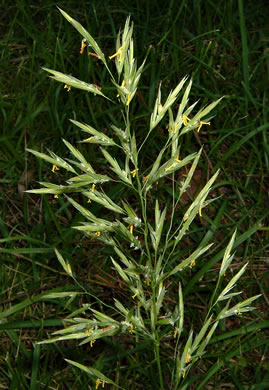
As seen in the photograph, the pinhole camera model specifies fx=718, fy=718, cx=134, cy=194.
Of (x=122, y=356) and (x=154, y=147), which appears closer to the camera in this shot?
(x=122, y=356)

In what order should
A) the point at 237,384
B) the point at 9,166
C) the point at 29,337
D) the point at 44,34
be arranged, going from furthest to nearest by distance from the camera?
the point at 44,34, the point at 9,166, the point at 29,337, the point at 237,384

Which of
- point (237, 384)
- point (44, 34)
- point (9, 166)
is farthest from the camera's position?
point (44, 34)

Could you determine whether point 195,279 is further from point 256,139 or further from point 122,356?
point 256,139

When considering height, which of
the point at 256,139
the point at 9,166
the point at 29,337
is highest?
the point at 256,139

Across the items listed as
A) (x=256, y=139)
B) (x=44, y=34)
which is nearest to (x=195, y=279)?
(x=256, y=139)

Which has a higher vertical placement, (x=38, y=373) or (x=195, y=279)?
(x=195, y=279)

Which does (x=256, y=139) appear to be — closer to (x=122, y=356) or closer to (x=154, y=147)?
(x=154, y=147)
